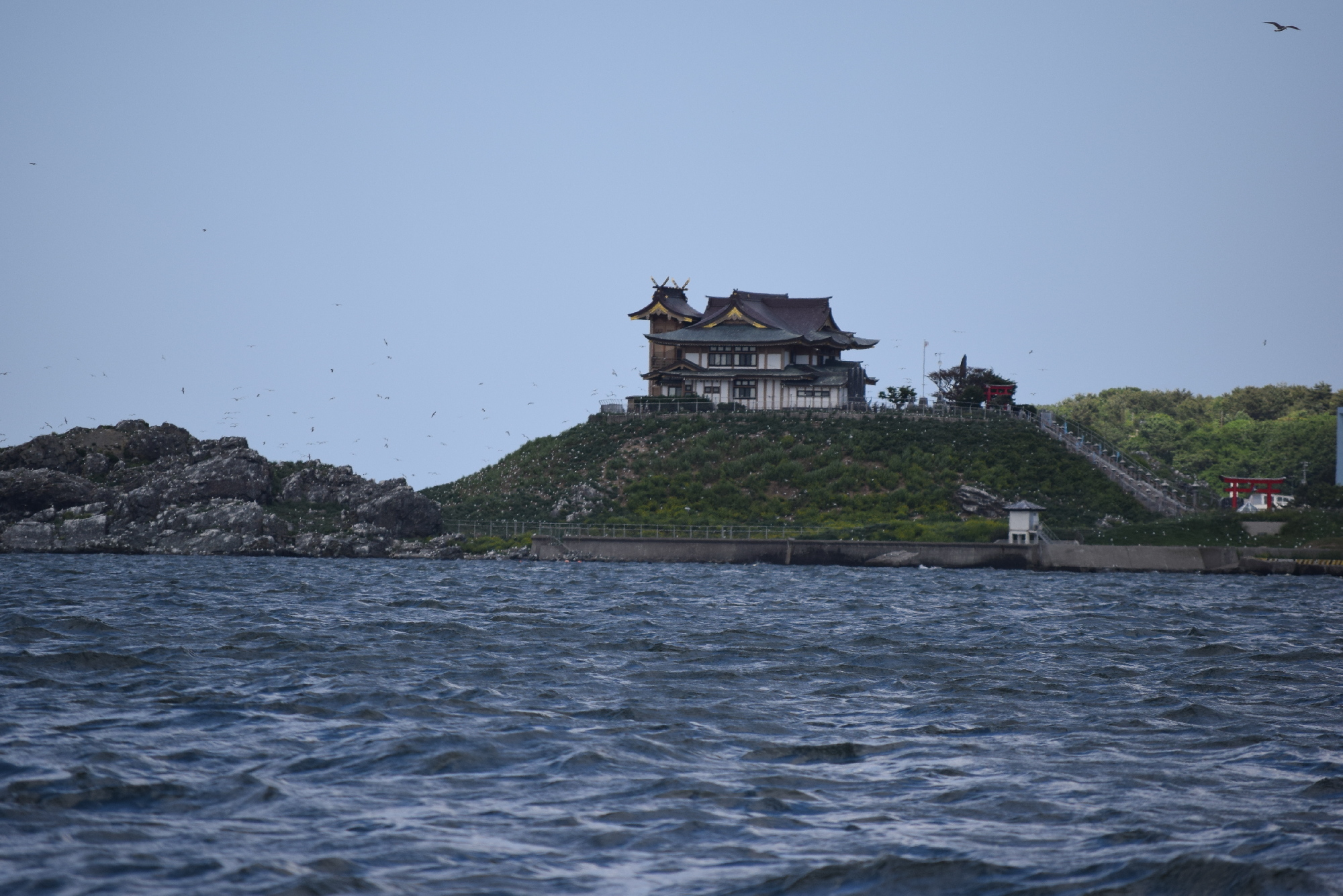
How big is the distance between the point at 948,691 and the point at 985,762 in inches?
224

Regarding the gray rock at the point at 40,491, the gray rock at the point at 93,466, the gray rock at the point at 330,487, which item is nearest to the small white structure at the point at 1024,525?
the gray rock at the point at 330,487

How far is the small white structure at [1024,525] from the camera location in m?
67.2

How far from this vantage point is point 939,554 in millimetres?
67625

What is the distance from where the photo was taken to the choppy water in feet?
34.7

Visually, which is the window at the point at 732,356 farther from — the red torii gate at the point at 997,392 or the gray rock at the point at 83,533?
the gray rock at the point at 83,533

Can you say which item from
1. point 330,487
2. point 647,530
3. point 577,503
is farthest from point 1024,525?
point 330,487

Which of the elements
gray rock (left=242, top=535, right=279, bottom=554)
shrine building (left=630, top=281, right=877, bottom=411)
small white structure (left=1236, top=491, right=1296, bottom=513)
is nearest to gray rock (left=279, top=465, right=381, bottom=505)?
gray rock (left=242, top=535, right=279, bottom=554)

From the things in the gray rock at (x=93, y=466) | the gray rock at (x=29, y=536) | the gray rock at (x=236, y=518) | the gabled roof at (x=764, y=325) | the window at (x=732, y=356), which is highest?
the gabled roof at (x=764, y=325)

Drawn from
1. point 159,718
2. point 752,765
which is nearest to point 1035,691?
point 752,765

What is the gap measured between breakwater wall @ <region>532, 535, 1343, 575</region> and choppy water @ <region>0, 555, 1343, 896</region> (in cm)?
3308

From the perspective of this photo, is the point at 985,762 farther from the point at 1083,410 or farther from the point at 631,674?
the point at 1083,410

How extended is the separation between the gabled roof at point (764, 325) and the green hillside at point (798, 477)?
812 centimetres

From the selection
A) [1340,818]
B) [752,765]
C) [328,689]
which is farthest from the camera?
[328,689]

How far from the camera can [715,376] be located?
10788cm
